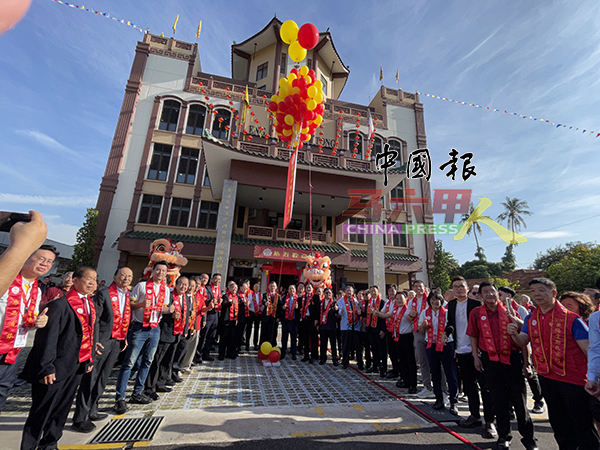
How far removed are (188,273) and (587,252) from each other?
2712 cm

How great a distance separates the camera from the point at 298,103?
28.8ft

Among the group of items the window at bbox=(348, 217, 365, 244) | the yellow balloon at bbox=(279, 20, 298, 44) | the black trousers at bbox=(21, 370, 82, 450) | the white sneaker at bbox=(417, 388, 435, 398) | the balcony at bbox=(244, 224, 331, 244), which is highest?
the yellow balloon at bbox=(279, 20, 298, 44)

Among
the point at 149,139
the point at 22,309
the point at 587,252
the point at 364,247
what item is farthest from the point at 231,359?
the point at 587,252

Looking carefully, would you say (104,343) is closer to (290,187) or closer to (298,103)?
(298,103)

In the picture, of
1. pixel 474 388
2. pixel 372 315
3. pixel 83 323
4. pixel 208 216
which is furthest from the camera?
pixel 208 216

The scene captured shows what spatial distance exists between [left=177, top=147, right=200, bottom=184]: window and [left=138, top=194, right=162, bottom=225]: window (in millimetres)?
1825

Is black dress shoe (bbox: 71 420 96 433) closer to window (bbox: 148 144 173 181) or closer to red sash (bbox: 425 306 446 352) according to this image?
red sash (bbox: 425 306 446 352)

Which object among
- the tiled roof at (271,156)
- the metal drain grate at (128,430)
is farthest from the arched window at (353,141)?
the metal drain grate at (128,430)

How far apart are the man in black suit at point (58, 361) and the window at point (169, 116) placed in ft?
56.7

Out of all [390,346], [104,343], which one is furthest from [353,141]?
[104,343]

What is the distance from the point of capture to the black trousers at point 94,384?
3.31m

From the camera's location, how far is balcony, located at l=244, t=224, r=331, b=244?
15945 millimetres

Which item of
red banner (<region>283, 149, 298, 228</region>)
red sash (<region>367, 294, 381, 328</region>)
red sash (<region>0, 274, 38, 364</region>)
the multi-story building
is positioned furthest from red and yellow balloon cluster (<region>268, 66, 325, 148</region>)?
red sash (<region>0, 274, 38, 364</region>)

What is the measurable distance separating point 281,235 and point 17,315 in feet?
45.5
